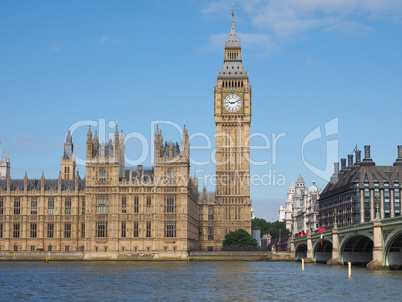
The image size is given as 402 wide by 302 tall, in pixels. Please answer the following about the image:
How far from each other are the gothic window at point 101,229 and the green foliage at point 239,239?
95.7 feet

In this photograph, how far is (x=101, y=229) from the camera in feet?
438

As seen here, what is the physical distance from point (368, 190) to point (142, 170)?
54.2 m

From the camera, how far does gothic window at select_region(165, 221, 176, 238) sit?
133 metres

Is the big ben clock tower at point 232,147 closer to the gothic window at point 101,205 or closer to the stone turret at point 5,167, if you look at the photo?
the gothic window at point 101,205

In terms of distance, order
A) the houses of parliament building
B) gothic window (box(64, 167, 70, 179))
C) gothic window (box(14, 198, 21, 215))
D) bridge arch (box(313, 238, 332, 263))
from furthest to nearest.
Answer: gothic window (box(64, 167, 70, 179)), gothic window (box(14, 198, 21, 215)), the houses of parliament building, bridge arch (box(313, 238, 332, 263))

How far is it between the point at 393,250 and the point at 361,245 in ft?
67.3

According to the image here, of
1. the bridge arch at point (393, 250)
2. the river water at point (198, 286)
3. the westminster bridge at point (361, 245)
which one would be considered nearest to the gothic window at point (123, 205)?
the westminster bridge at point (361, 245)

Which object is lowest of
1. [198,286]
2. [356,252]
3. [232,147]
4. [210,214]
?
[198,286]

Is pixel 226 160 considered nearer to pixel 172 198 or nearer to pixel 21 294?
pixel 172 198

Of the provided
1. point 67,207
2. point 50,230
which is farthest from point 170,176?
point 50,230

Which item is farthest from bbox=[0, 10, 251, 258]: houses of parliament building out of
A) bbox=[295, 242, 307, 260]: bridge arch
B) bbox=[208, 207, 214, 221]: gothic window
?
bbox=[295, 242, 307, 260]: bridge arch

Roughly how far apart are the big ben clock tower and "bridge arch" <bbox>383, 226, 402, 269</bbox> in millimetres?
70775

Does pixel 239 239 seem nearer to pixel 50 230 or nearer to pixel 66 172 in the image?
pixel 50 230

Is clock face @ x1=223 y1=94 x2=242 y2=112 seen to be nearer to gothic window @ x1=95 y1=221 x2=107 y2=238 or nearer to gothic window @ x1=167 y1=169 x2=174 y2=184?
gothic window @ x1=167 y1=169 x2=174 y2=184
